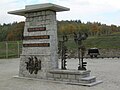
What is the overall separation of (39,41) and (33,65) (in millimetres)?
971

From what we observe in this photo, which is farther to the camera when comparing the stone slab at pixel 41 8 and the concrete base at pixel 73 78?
the stone slab at pixel 41 8

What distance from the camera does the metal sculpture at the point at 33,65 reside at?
33.7ft

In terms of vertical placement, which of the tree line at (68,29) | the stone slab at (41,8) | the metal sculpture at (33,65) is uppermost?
the tree line at (68,29)

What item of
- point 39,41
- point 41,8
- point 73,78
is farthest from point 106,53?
point 73,78

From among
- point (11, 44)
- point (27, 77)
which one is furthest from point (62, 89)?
point (11, 44)

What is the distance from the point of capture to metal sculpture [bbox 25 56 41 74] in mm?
10281

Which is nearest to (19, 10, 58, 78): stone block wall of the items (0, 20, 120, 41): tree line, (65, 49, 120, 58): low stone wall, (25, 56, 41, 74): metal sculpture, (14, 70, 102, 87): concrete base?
(25, 56, 41, 74): metal sculpture

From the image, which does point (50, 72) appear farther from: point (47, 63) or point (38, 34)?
point (38, 34)

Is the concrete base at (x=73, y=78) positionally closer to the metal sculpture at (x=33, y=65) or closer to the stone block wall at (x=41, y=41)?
the stone block wall at (x=41, y=41)

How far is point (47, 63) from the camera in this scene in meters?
10.0

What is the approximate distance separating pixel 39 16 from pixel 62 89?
3.56 meters

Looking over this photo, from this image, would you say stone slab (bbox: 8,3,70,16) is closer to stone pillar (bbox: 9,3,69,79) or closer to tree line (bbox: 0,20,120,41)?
stone pillar (bbox: 9,3,69,79)

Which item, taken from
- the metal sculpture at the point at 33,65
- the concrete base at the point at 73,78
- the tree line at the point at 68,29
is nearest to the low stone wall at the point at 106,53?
the metal sculpture at the point at 33,65

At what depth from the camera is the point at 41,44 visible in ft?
33.9
